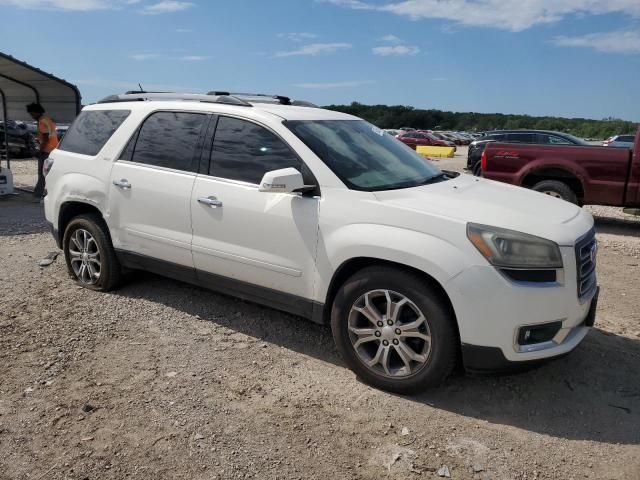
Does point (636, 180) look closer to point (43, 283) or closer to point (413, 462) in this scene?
point (413, 462)

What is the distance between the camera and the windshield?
3.82m

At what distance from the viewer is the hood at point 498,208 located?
3.28m

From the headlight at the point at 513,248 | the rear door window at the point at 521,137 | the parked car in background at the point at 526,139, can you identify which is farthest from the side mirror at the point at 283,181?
the rear door window at the point at 521,137

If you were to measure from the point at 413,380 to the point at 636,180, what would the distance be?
7.48 meters

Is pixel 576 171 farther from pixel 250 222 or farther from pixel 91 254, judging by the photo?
pixel 91 254

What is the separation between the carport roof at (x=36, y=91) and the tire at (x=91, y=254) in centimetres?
614

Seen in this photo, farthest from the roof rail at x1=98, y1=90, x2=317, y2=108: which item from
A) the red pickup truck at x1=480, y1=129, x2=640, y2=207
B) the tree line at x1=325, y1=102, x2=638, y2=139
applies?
the tree line at x1=325, y1=102, x2=638, y2=139

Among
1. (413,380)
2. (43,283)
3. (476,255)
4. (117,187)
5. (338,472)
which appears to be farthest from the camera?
(43,283)

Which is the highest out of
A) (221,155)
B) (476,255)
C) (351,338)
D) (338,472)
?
(221,155)

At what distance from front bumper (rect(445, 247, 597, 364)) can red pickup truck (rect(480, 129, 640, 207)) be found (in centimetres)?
659

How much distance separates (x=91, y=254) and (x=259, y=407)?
2653mm

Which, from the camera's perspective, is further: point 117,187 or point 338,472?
point 117,187

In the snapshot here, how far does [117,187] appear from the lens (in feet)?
15.5

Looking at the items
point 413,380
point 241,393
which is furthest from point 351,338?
point 241,393
